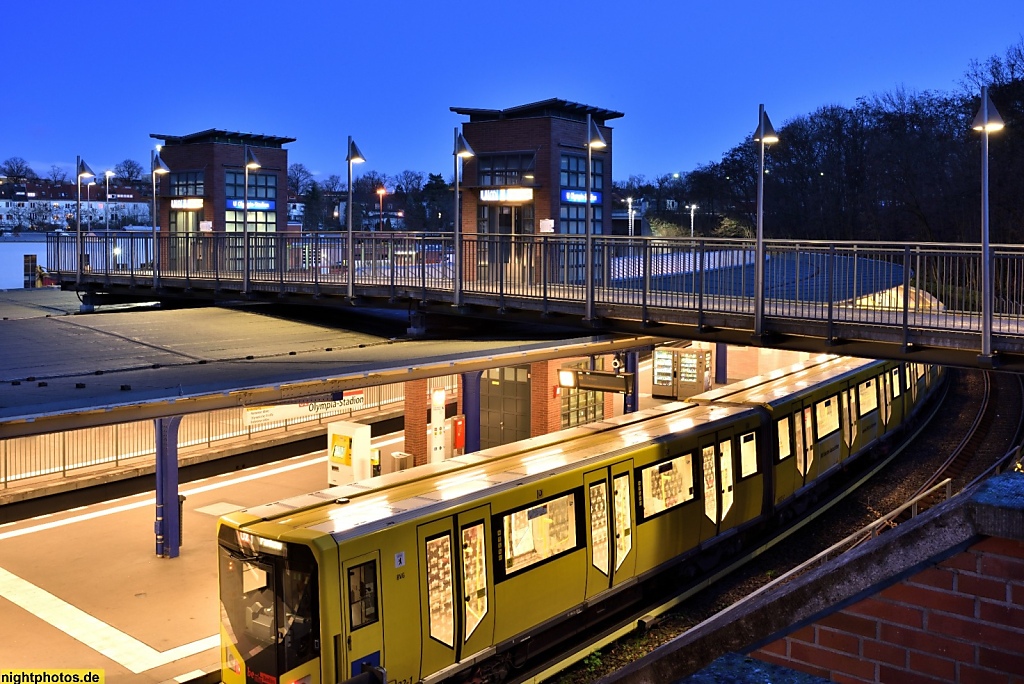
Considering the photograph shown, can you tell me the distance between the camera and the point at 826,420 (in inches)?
774

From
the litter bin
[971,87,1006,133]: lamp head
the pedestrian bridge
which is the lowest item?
the litter bin

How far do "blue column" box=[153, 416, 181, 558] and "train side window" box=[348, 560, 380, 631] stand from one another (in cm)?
733

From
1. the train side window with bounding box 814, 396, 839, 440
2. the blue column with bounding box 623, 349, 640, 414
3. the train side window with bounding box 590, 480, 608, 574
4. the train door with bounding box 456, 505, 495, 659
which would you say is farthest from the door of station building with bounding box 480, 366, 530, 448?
the train door with bounding box 456, 505, 495, 659

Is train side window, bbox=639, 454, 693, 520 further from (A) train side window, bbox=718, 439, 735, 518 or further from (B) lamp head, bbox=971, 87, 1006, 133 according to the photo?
(B) lamp head, bbox=971, 87, 1006, 133

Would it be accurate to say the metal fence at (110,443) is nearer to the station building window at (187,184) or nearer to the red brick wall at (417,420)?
the red brick wall at (417,420)

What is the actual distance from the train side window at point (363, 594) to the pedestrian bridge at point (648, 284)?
7.23 m

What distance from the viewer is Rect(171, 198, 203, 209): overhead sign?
4612 cm

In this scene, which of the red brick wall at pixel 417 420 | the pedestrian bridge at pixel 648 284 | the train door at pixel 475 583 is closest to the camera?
the train door at pixel 475 583

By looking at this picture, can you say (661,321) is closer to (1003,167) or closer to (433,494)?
(433,494)

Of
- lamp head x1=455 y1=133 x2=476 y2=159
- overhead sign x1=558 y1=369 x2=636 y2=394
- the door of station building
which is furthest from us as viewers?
the door of station building

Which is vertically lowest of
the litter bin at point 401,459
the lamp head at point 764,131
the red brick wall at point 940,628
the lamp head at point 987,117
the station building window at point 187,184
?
the litter bin at point 401,459

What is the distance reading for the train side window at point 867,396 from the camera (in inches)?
866

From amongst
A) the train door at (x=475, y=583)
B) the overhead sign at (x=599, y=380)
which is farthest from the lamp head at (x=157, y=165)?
the train door at (x=475, y=583)

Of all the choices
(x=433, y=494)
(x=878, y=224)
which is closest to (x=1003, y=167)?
(x=878, y=224)
